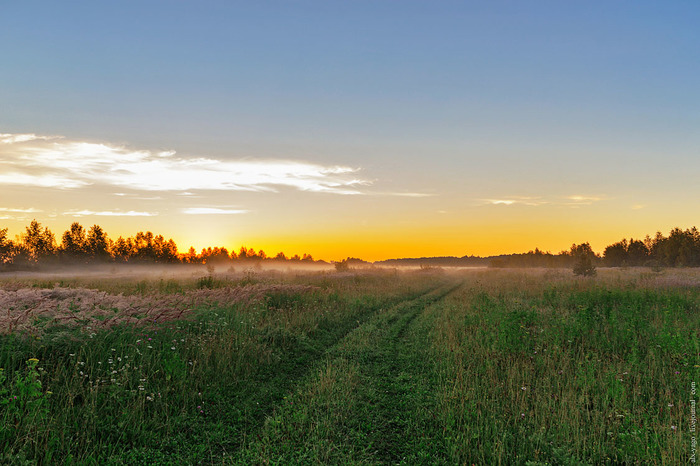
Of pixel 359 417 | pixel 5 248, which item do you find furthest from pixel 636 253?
pixel 5 248

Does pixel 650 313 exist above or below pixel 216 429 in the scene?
above

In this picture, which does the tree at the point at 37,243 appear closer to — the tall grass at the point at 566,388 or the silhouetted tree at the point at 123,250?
the silhouetted tree at the point at 123,250

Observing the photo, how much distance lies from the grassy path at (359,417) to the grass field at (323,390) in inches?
1.4

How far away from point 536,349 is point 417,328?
4794mm

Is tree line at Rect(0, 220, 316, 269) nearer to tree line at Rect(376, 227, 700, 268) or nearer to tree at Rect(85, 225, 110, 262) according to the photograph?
tree at Rect(85, 225, 110, 262)

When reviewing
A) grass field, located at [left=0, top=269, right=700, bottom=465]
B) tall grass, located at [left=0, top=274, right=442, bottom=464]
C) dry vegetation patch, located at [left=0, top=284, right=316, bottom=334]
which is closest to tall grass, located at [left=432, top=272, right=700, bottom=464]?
grass field, located at [left=0, top=269, right=700, bottom=465]

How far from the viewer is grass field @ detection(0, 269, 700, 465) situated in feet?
17.3

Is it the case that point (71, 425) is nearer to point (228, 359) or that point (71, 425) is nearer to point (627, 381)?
point (228, 359)

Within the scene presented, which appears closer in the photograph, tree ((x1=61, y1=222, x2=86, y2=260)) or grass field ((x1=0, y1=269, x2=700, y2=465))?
grass field ((x1=0, y1=269, x2=700, y2=465))

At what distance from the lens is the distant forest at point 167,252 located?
265ft

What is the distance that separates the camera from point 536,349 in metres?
9.70

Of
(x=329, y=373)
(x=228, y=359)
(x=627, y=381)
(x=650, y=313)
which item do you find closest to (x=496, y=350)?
(x=627, y=381)

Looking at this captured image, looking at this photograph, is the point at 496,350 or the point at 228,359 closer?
the point at 228,359

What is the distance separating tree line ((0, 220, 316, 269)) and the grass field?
6670 centimetres
